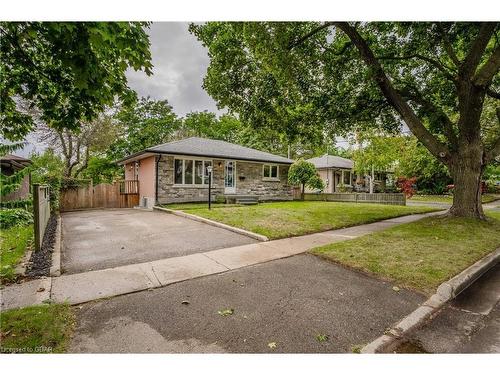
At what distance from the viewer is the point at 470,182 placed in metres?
9.09

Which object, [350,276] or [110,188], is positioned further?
[110,188]

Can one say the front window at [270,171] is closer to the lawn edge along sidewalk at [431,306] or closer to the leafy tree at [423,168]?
the leafy tree at [423,168]

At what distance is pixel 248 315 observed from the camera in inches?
123

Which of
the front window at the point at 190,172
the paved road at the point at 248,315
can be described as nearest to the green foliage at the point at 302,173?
the front window at the point at 190,172

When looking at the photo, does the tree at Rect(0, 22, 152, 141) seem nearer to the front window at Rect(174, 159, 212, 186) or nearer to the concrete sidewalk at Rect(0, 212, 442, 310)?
the concrete sidewalk at Rect(0, 212, 442, 310)

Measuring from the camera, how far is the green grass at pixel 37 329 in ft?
8.02

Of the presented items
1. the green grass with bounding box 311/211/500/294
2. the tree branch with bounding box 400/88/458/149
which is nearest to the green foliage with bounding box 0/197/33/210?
the green grass with bounding box 311/211/500/294

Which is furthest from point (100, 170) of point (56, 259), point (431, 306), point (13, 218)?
point (431, 306)

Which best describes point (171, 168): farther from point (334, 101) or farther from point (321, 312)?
point (321, 312)

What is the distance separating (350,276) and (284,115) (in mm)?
7719

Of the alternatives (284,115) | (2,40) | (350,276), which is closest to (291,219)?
(284,115)

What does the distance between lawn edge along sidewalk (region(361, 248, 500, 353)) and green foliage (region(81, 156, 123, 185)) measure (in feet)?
84.7

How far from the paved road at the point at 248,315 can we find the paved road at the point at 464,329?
1.03ft
